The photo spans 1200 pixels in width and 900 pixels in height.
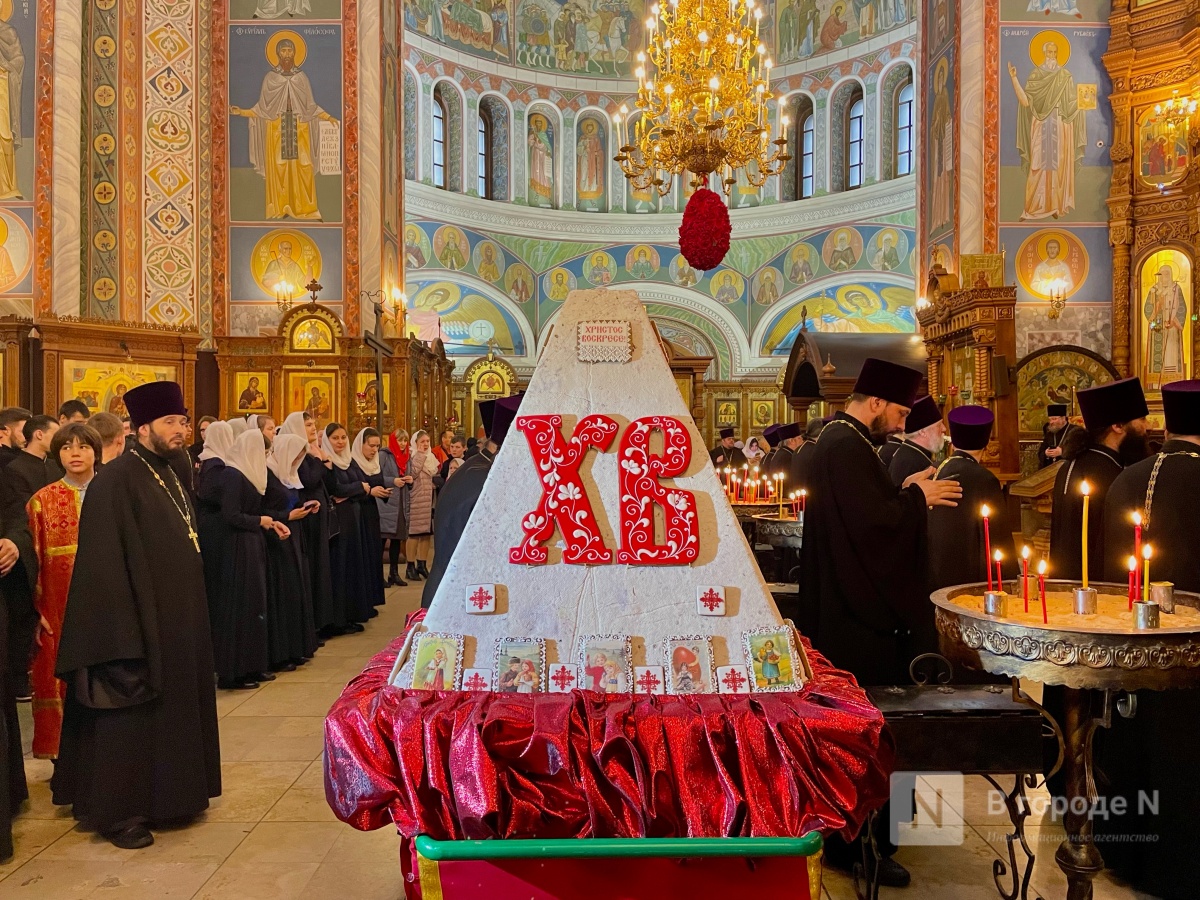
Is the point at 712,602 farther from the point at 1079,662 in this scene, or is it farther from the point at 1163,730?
the point at 1163,730

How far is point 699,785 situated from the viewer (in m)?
2.20

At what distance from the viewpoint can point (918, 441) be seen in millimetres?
6160

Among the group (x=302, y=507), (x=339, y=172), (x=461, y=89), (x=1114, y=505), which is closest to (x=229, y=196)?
(x=339, y=172)

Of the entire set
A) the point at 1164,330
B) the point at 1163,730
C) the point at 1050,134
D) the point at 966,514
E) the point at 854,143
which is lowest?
the point at 1163,730

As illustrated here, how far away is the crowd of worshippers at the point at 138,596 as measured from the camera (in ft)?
12.3

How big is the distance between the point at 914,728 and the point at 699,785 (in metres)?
0.93

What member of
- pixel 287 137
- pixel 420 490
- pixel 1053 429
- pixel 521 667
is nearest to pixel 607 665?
pixel 521 667

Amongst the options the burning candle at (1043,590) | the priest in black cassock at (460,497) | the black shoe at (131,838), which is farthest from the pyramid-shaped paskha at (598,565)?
→ the black shoe at (131,838)

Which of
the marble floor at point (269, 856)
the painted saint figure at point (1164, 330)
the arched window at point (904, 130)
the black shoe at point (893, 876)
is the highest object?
the arched window at point (904, 130)

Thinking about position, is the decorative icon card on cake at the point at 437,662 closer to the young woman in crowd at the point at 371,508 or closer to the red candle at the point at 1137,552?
the red candle at the point at 1137,552

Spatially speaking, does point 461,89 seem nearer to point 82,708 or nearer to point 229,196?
point 229,196

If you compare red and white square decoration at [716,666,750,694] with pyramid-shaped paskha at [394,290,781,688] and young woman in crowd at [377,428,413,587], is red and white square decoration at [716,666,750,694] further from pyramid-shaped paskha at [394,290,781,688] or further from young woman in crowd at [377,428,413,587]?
young woman in crowd at [377,428,413,587]

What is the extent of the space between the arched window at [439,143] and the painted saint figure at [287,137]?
30.1 ft

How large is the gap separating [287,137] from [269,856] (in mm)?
12955
